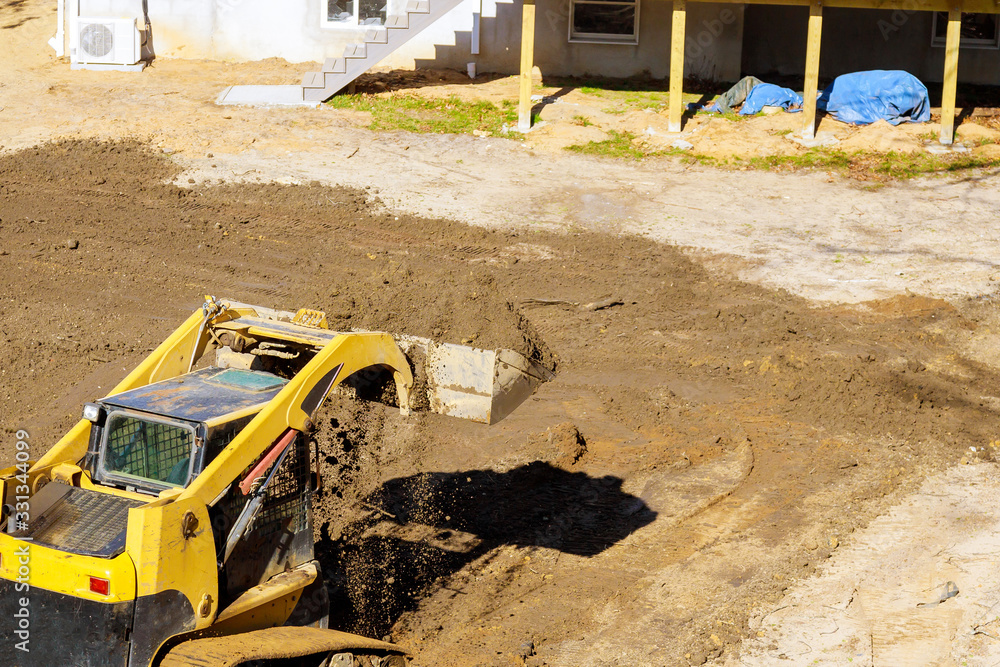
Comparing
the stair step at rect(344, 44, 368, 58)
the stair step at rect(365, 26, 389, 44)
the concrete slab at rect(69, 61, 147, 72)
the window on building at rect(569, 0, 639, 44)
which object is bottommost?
the concrete slab at rect(69, 61, 147, 72)

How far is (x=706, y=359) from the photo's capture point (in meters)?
11.5

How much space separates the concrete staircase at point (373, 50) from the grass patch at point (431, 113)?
0.35 m

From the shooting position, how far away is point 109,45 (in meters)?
20.2

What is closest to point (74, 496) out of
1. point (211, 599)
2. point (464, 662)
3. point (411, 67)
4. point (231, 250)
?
point (211, 599)

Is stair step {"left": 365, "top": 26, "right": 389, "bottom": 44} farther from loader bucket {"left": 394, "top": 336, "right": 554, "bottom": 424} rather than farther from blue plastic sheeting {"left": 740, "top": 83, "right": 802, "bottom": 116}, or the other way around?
loader bucket {"left": 394, "top": 336, "right": 554, "bottom": 424}

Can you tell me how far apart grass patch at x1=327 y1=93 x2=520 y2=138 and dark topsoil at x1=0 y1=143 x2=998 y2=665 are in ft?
10.9

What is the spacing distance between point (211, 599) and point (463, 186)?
11.2 meters

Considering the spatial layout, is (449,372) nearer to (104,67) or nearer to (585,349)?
(585,349)

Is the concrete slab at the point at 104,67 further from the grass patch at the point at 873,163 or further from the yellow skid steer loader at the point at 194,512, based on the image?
the yellow skid steer loader at the point at 194,512

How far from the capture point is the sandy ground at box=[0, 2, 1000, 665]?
25.1ft

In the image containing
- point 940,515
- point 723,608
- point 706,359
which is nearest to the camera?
point 723,608

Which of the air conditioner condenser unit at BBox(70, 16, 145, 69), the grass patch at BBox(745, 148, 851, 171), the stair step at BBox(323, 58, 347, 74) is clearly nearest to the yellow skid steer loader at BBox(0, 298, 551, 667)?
the grass patch at BBox(745, 148, 851, 171)

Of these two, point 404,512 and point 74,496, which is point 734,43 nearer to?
point 404,512

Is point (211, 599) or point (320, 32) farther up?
point (320, 32)
